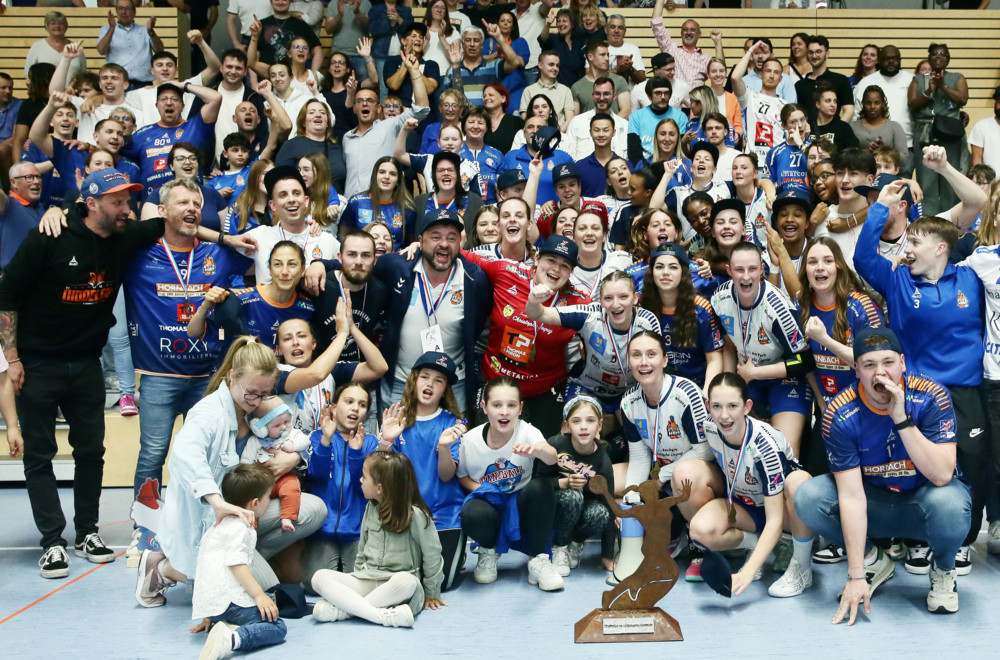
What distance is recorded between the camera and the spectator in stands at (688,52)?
10.7 metres

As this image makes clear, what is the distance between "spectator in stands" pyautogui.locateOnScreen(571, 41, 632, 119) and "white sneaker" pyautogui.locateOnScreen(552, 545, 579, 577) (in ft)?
18.0

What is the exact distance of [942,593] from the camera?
15.4 feet

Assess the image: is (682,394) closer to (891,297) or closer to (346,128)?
(891,297)

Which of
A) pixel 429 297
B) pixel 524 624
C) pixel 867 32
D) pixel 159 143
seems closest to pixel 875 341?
pixel 524 624

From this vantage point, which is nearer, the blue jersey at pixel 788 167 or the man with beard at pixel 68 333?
the man with beard at pixel 68 333

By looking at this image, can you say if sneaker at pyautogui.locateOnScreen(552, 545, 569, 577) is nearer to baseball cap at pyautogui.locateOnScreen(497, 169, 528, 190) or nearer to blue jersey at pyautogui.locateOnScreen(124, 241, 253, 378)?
blue jersey at pyautogui.locateOnScreen(124, 241, 253, 378)

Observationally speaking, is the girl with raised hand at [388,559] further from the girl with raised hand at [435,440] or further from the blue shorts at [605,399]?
the blue shorts at [605,399]

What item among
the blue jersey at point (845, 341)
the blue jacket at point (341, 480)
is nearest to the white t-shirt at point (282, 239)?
the blue jacket at point (341, 480)

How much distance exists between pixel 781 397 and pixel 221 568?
3244 mm

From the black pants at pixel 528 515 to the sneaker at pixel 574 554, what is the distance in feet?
1.25

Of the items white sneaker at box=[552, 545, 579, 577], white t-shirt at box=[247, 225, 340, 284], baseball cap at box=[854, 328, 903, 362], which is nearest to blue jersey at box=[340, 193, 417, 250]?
white t-shirt at box=[247, 225, 340, 284]

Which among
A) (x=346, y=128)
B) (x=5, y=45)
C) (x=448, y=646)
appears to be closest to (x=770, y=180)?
(x=346, y=128)

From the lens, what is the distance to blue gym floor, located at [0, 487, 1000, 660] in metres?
4.31

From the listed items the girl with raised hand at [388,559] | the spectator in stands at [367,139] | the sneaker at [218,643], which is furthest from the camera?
the spectator in stands at [367,139]
